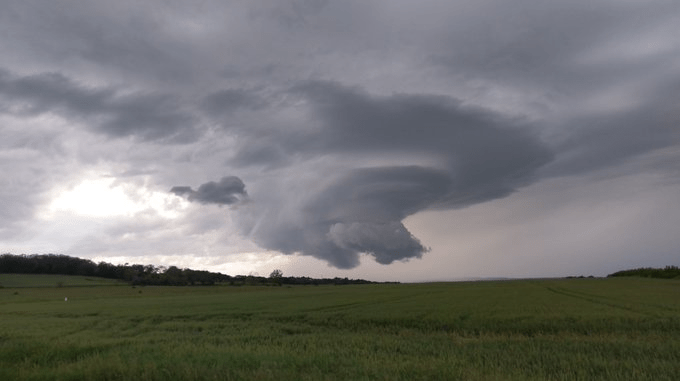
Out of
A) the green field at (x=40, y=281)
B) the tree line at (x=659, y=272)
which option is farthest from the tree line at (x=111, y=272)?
the tree line at (x=659, y=272)

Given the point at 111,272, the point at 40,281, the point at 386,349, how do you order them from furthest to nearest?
the point at 111,272 → the point at 40,281 → the point at 386,349

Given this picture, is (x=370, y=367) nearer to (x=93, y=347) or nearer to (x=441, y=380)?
(x=441, y=380)

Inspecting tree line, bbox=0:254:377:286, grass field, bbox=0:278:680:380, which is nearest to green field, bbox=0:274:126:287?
tree line, bbox=0:254:377:286

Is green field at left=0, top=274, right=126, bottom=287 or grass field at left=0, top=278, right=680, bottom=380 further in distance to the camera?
green field at left=0, top=274, right=126, bottom=287

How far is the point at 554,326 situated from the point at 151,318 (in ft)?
94.8

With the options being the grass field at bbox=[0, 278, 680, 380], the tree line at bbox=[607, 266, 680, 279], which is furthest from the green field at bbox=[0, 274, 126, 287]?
the tree line at bbox=[607, 266, 680, 279]

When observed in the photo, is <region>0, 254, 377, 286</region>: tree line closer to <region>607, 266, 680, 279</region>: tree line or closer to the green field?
the green field

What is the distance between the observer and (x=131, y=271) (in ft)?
597

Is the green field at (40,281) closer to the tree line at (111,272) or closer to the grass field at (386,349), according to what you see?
the tree line at (111,272)

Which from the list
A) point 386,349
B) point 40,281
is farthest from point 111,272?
point 386,349

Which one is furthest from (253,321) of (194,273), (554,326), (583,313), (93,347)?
(194,273)

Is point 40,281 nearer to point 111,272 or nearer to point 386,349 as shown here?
point 111,272

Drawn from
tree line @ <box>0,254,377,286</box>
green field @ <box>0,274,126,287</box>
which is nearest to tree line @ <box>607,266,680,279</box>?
tree line @ <box>0,254,377,286</box>

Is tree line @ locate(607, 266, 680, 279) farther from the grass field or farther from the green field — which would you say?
the green field
